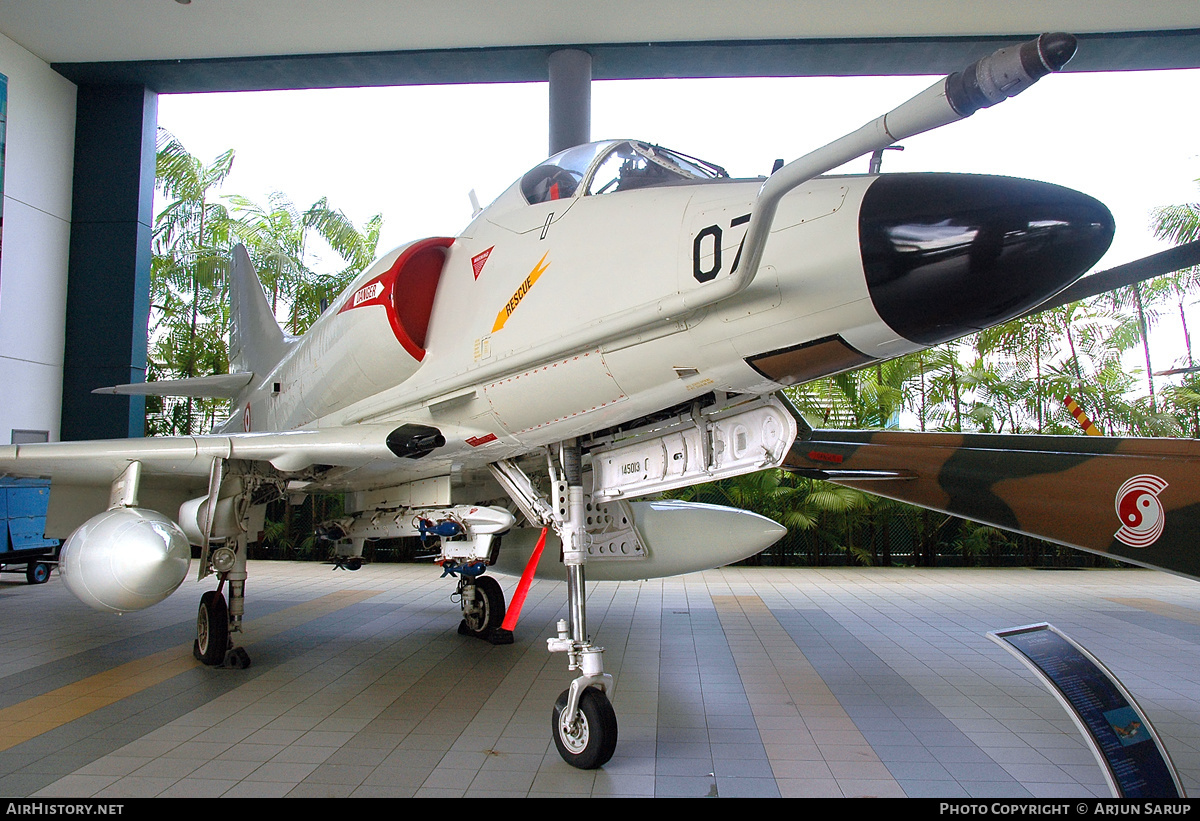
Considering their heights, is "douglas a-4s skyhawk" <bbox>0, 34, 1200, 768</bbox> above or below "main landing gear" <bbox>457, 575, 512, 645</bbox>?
above

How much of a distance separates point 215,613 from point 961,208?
218 inches

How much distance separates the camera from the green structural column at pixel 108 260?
10914 millimetres

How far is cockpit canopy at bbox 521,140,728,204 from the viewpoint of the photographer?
3328 millimetres

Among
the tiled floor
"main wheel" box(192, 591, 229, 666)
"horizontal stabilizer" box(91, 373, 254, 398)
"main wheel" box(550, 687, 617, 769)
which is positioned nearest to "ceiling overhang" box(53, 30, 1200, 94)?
"horizontal stabilizer" box(91, 373, 254, 398)

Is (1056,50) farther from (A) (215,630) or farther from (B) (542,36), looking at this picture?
(B) (542,36)

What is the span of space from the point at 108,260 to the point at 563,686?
10.4 metres

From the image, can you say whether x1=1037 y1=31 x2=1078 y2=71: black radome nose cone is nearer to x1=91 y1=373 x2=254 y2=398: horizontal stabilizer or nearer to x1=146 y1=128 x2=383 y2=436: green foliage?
x1=91 y1=373 x2=254 y2=398: horizontal stabilizer

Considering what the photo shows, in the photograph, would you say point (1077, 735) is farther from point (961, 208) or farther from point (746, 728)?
point (961, 208)

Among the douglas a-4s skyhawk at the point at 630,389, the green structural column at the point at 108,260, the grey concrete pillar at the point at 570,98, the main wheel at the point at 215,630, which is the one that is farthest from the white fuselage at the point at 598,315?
the green structural column at the point at 108,260

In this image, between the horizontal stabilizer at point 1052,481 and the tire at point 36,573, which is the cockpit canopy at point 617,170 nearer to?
the horizontal stabilizer at point 1052,481

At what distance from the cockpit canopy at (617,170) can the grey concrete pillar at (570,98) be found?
6224mm

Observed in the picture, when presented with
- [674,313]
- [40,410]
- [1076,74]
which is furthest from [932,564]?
[40,410]

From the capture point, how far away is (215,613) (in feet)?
17.9

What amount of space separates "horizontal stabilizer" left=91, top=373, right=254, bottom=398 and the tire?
426 centimetres
